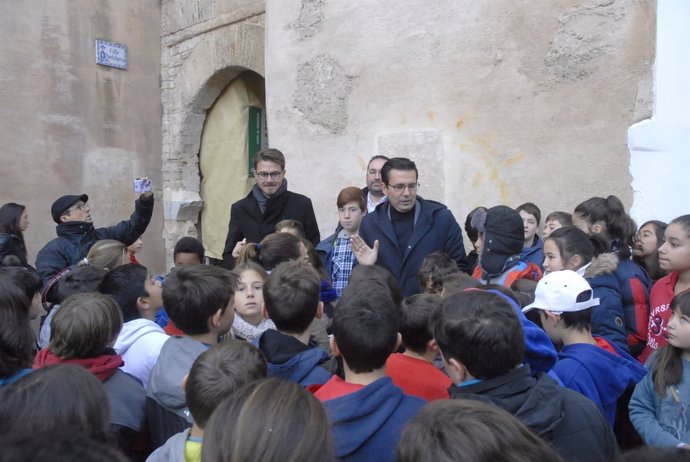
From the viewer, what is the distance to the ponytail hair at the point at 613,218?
11.0 feet

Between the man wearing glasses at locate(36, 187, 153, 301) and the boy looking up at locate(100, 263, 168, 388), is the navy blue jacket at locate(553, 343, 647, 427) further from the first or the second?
the man wearing glasses at locate(36, 187, 153, 301)

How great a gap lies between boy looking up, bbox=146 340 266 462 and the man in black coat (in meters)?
0.56

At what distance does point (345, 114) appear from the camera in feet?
17.5

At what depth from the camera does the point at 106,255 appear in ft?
10.6

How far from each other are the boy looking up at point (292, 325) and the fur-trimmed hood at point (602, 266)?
4.09ft

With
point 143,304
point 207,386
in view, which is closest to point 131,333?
point 143,304

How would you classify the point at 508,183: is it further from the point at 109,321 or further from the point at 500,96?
the point at 109,321

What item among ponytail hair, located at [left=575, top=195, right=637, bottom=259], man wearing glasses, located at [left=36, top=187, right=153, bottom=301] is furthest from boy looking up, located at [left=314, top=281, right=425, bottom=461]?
man wearing glasses, located at [left=36, top=187, right=153, bottom=301]

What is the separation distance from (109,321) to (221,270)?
0.51 m

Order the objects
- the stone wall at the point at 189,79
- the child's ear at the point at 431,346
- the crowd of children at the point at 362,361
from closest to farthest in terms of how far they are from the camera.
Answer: the crowd of children at the point at 362,361 → the child's ear at the point at 431,346 → the stone wall at the point at 189,79

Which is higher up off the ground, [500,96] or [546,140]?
[500,96]

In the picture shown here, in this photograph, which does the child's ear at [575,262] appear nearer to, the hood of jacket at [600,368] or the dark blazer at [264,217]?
A: the hood of jacket at [600,368]

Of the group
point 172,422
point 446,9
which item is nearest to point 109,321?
point 172,422

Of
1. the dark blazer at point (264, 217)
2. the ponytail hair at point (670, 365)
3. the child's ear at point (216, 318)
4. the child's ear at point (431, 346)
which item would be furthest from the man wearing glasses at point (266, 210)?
the ponytail hair at point (670, 365)
